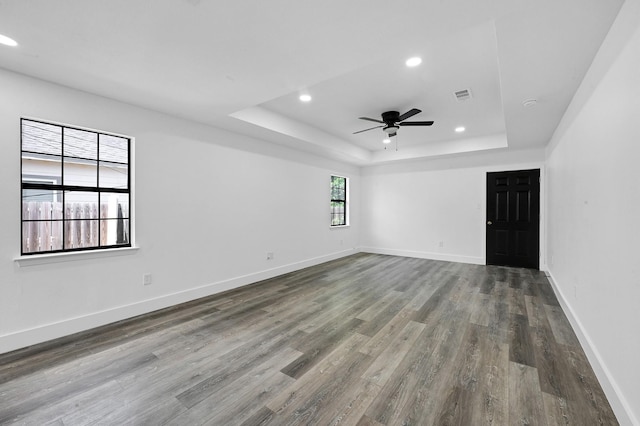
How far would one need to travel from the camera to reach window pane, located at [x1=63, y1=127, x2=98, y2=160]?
277 cm

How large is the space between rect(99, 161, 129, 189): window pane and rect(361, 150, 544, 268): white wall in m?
5.80

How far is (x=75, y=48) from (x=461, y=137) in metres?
6.10

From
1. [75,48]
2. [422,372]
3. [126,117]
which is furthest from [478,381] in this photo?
[126,117]

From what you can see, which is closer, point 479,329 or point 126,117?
point 479,329

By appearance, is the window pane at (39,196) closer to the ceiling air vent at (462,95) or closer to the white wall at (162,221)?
the white wall at (162,221)

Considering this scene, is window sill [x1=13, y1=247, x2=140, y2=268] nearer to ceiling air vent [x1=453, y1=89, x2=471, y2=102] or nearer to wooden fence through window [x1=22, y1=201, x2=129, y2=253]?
wooden fence through window [x1=22, y1=201, x2=129, y2=253]

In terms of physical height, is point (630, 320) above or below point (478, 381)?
above

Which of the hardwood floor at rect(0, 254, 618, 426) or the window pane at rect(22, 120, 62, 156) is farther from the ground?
the window pane at rect(22, 120, 62, 156)

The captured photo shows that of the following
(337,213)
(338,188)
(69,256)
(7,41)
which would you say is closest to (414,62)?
(7,41)

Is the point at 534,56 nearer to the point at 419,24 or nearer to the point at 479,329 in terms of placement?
the point at 419,24

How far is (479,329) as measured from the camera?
111 inches

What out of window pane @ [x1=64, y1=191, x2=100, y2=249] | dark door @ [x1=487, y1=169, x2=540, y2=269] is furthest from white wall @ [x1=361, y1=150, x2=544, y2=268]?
window pane @ [x1=64, y1=191, x2=100, y2=249]

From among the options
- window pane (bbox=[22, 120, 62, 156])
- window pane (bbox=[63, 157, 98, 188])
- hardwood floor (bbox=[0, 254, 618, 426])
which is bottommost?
hardwood floor (bbox=[0, 254, 618, 426])

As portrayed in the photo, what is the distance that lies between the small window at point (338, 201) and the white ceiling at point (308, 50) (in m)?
3.18
